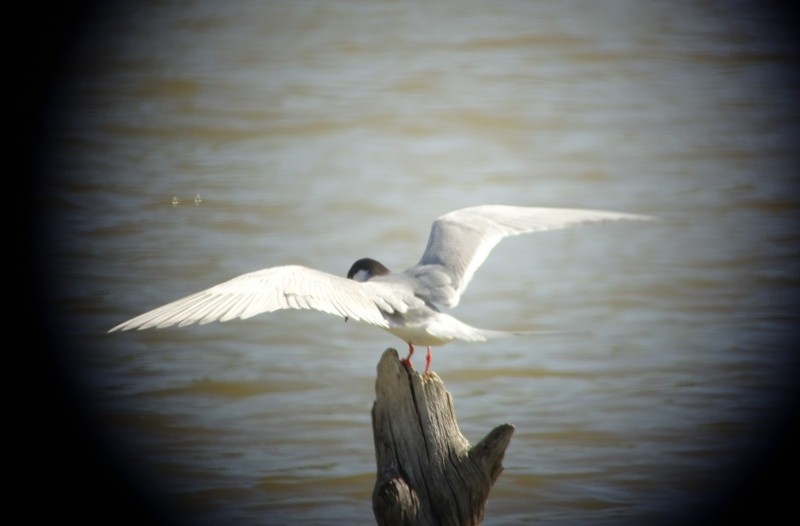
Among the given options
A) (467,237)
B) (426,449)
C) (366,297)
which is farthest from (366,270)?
(426,449)

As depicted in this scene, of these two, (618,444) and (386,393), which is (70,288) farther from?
(386,393)

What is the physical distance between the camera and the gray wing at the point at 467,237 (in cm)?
367

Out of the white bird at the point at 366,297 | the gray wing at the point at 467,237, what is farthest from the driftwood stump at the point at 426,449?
the gray wing at the point at 467,237

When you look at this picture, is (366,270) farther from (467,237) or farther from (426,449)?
(426,449)

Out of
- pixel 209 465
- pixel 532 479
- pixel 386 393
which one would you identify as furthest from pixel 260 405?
pixel 386 393

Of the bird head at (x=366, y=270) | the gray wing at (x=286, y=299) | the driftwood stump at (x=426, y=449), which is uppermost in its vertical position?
the bird head at (x=366, y=270)

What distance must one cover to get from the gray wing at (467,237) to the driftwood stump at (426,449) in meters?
0.42

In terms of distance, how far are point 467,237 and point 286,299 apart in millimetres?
1096

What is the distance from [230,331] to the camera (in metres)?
7.84

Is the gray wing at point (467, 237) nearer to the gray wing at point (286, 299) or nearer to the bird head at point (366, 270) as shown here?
the bird head at point (366, 270)

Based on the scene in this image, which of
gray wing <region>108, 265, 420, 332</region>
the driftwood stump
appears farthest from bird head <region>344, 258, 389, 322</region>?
the driftwood stump

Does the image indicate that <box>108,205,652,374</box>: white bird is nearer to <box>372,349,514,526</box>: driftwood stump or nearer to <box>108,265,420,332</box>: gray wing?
<box>108,265,420,332</box>: gray wing

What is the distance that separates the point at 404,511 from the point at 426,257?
1124 mm

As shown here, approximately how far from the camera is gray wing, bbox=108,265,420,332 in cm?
304
